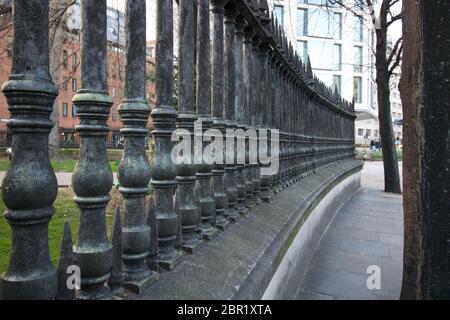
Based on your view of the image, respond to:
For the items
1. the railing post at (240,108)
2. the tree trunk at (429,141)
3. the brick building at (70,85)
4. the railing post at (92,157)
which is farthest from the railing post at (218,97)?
the brick building at (70,85)

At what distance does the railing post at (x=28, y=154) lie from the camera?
1.14 meters

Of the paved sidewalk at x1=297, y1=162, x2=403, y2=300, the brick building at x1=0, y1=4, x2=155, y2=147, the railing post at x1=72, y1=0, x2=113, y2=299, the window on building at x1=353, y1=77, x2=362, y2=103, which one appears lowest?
the paved sidewalk at x1=297, y1=162, x2=403, y2=300

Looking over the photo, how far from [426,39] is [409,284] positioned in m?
1.82

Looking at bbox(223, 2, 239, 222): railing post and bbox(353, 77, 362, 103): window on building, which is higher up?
bbox(353, 77, 362, 103): window on building

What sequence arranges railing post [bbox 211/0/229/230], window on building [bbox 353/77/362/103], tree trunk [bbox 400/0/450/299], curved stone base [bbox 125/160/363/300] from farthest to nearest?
window on building [bbox 353/77/362/103]
railing post [bbox 211/0/229/230]
tree trunk [bbox 400/0/450/299]
curved stone base [bbox 125/160/363/300]

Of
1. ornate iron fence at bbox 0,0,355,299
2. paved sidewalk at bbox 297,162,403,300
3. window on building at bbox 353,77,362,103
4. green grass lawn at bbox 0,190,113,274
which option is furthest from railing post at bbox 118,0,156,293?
window on building at bbox 353,77,362,103

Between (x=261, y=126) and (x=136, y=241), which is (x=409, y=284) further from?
(x=136, y=241)

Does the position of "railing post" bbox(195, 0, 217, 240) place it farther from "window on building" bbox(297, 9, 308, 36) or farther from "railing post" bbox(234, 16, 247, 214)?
"window on building" bbox(297, 9, 308, 36)

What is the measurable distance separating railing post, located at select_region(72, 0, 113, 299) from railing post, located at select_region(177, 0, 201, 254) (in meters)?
0.73

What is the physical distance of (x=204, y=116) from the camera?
2434mm

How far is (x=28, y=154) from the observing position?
3.84 ft

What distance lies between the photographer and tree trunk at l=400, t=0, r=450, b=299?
8.18 feet

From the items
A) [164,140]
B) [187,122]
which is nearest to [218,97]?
[187,122]

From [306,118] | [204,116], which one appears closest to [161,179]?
[204,116]
